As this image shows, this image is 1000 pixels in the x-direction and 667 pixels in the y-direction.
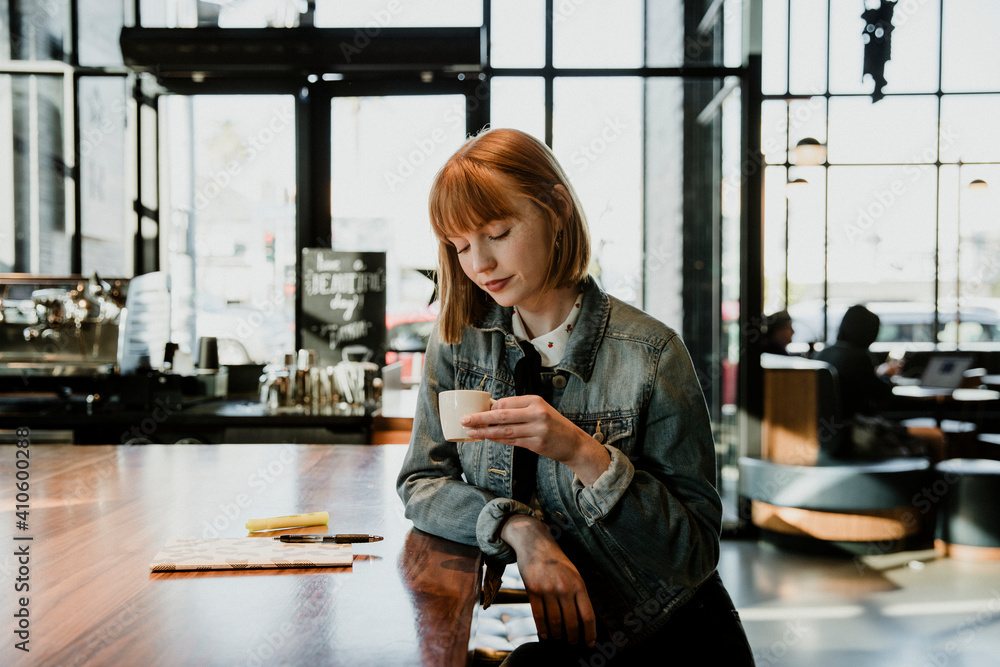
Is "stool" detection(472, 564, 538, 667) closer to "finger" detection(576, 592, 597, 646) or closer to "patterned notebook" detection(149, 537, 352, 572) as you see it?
"finger" detection(576, 592, 597, 646)

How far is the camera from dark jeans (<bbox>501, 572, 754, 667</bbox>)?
1.13 meters

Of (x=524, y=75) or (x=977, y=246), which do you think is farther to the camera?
(x=977, y=246)

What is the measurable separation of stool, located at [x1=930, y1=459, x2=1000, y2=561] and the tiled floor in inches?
3.9

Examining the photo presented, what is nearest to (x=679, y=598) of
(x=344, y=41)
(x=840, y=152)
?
(x=344, y=41)

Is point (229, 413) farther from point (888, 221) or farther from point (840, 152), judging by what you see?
point (888, 221)

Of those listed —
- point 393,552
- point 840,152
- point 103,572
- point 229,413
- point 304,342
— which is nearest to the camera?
point 103,572

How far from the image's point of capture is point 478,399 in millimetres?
1014

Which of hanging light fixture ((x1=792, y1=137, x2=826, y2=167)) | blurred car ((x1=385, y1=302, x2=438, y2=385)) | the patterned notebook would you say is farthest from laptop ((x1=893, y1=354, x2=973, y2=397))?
the patterned notebook

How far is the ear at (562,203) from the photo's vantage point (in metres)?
1.26

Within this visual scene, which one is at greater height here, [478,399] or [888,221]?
[888,221]

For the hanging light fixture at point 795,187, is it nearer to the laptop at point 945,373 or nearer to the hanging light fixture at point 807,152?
the hanging light fixture at point 807,152

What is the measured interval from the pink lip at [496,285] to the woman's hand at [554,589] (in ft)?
1.36

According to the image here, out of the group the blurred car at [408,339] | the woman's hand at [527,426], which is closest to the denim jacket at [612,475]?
the woman's hand at [527,426]

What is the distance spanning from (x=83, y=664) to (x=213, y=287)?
4.23 metres
